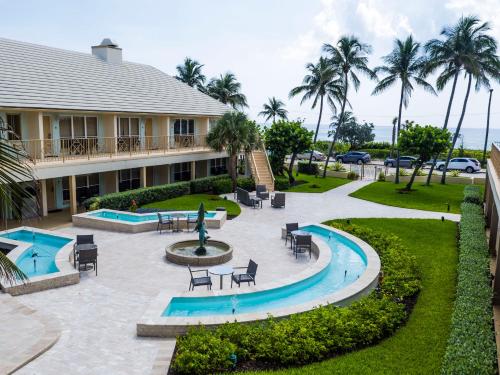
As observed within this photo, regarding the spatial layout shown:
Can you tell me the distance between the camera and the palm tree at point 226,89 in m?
49.8

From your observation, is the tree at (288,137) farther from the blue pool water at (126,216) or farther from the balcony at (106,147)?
the blue pool water at (126,216)

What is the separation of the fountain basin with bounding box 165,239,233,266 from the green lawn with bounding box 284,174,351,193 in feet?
55.4

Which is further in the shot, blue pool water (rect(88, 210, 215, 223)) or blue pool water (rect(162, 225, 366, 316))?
blue pool water (rect(88, 210, 215, 223))

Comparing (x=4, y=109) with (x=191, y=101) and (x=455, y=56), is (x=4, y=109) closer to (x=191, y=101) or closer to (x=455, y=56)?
(x=191, y=101)

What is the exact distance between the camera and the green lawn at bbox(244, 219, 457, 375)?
8.76m

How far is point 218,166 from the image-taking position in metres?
38.5

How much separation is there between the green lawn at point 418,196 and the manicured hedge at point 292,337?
18130 millimetres

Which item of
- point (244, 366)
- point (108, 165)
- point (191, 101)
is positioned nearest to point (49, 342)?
point (244, 366)

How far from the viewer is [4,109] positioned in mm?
20781

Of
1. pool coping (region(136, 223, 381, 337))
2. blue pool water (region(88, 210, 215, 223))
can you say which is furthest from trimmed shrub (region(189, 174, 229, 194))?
pool coping (region(136, 223, 381, 337))

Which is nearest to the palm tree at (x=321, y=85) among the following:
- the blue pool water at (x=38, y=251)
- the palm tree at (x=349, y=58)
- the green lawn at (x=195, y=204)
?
the palm tree at (x=349, y=58)

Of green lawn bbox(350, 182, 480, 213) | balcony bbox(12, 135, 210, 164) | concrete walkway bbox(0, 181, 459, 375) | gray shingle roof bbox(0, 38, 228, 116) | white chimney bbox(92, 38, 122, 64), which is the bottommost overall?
concrete walkway bbox(0, 181, 459, 375)

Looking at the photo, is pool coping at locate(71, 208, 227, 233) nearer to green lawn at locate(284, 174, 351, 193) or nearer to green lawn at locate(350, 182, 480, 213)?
green lawn at locate(350, 182, 480, 213)

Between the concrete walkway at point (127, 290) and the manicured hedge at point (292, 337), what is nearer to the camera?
the manicured hedge at point (292, 337)
